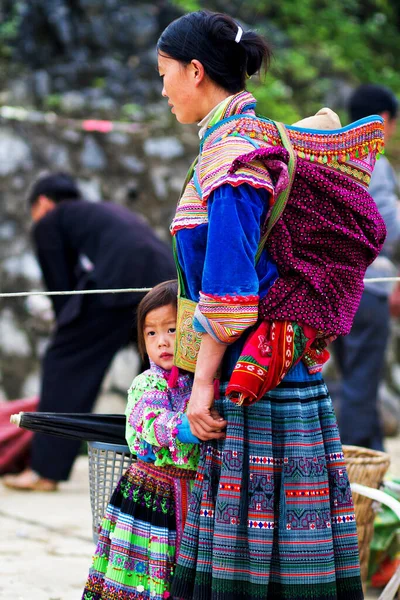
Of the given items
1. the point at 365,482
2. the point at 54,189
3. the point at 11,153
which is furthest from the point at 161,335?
the point at 11,153

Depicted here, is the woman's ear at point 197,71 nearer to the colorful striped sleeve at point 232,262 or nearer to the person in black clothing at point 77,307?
the colorful striped sleeve at point 232,262

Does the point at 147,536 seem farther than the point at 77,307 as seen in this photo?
No

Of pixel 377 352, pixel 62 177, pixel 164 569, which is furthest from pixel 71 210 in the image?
pixel 164 569

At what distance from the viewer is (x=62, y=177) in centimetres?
536

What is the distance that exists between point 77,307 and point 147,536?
2.76 meters

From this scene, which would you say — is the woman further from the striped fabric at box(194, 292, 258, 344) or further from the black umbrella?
the black umbrella

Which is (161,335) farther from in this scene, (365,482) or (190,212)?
(365,482)

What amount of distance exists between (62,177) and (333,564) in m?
3.54

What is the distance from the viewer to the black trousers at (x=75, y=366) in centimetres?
511

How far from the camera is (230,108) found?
2.29 meters

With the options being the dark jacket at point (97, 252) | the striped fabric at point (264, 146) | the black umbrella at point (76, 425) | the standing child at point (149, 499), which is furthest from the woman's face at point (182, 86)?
the dark jacket at point (97, 252)

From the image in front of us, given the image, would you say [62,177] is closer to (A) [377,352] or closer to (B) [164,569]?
(A) [377,352]

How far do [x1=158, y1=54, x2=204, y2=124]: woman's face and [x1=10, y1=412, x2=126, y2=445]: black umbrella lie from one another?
0.84 metres

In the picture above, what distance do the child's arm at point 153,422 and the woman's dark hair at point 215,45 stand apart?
78cm
